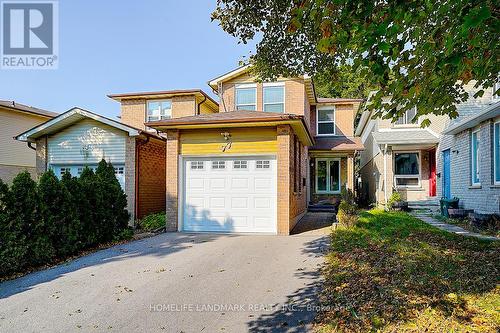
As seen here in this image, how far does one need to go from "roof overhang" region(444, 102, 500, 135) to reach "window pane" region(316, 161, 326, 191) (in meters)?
7.00

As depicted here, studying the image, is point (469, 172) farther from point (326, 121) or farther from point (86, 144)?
point (86, 144)

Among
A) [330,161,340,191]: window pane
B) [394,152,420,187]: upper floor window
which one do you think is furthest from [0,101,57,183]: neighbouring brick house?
[394,152,420,187]: upper floor window

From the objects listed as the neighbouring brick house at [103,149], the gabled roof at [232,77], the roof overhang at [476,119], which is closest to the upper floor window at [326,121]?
the gabled roof at [232,77]

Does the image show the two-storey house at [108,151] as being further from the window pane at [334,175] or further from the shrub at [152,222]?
the window pane at [334,175]

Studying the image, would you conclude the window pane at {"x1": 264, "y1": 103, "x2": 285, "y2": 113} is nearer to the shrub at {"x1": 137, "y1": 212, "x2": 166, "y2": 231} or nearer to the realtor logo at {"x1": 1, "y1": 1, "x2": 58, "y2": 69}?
the shrub at {"x1": 137, "y1": 212, "x2": 166, "y2": 231}

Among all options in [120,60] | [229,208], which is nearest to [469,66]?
[229,208]

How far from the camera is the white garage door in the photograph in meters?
10.8

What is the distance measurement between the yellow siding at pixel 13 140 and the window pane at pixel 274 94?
14.8 metres

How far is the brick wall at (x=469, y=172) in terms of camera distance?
37.1 feet

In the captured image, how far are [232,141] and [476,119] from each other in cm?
851

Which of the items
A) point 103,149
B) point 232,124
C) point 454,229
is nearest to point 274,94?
point 232,124

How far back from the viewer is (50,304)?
5184 millimetres

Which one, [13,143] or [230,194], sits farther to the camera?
[13,143]

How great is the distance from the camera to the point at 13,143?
19469mm
